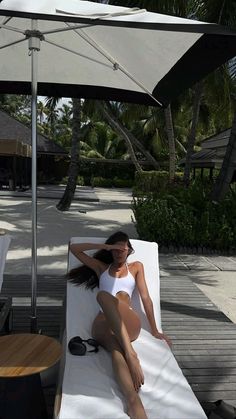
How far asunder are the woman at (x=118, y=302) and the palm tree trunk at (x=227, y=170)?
5365 millimetres

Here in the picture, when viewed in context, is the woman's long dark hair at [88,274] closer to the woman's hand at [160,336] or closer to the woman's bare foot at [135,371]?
Answer: the woman's hand at [160,336]

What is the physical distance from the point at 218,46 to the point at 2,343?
2283 millimetres

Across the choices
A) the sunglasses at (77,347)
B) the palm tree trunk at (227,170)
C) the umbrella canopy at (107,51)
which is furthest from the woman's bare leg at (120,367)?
the palm tree trunk at (227,170)

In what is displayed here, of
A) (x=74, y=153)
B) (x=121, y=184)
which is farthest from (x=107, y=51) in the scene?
(x=121, y=184)

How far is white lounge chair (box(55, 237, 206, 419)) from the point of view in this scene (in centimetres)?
234

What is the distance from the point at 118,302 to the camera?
302cm

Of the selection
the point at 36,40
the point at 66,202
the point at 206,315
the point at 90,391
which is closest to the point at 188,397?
the point at 90,391

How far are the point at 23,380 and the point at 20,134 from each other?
82.0ft

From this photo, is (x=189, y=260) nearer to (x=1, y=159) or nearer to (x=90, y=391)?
(x=90, y=391)

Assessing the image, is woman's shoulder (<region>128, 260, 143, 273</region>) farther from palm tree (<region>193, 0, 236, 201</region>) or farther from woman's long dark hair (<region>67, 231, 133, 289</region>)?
palm tree (<region>193, 0, 236, 201</region>)

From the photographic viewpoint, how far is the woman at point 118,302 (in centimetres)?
258

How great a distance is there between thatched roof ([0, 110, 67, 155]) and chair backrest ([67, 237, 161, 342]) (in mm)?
21876

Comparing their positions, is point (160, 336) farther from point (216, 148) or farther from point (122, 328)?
point (216, 148)

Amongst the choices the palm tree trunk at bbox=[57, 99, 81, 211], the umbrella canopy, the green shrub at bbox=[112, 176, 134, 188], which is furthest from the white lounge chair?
the green shrub at bbox=[112, 176, 134, 188]
